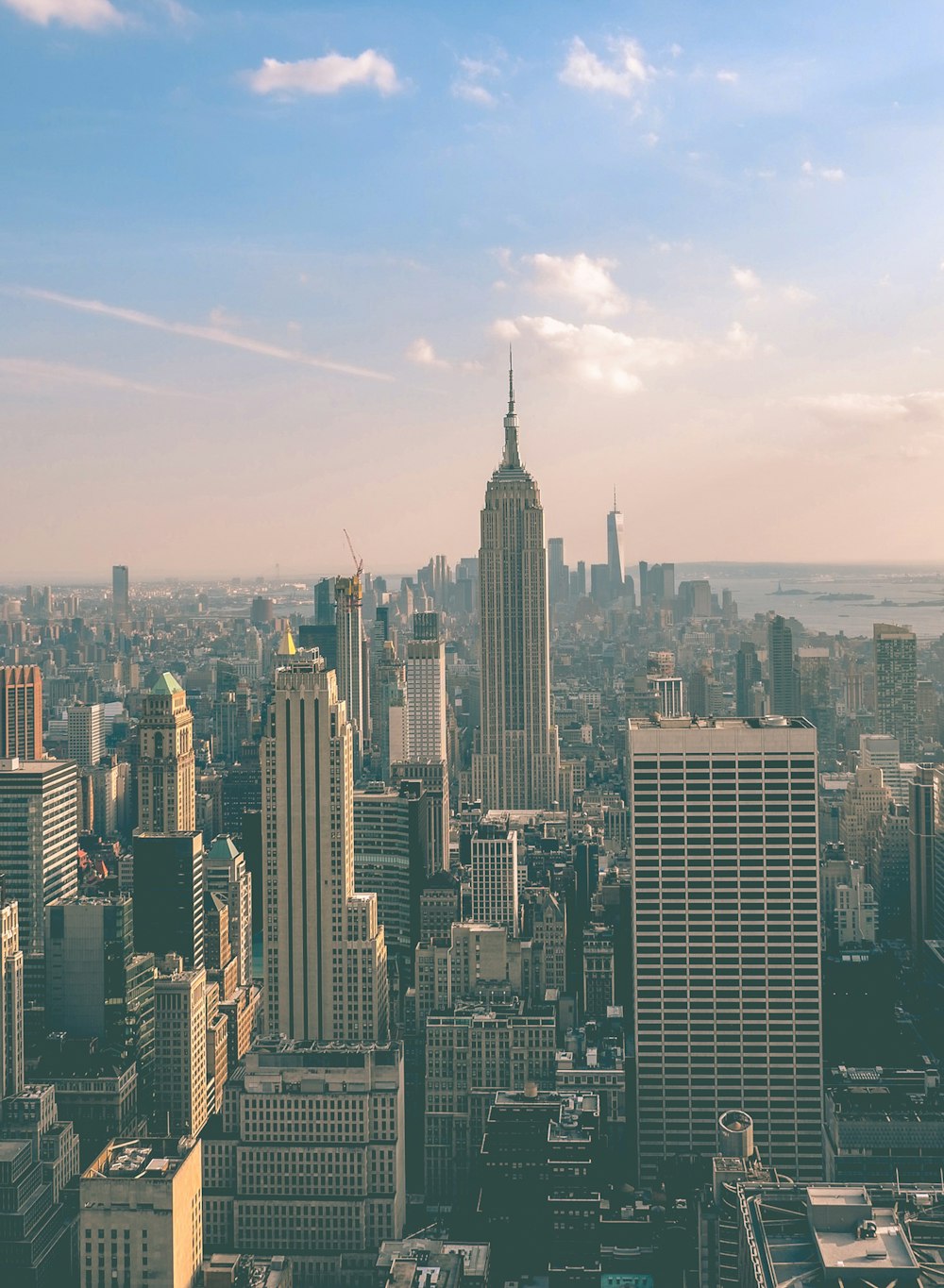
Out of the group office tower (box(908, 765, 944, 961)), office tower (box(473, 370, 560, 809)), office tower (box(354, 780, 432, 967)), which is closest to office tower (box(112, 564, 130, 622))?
office tower (box(354, 780, 432, 967))

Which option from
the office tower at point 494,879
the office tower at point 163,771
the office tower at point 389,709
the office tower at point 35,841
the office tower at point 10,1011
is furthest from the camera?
the office tower at point 389,709

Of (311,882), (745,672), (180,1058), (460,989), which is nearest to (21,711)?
(180,1058)

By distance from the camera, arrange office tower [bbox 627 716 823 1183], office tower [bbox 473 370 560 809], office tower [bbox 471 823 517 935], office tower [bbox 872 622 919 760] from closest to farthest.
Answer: office tower [bbox 627 716 823 1183] → office tower [bbox 872 622 919 760] → office tower [bbox 471 823 517 935] → office tower [bbox 473 370 560 809]

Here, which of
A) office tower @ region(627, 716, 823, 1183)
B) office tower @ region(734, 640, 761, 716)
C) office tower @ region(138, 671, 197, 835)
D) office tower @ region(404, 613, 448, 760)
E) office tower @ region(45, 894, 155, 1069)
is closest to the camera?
office tower @ region(627, 716, 823, 1183)

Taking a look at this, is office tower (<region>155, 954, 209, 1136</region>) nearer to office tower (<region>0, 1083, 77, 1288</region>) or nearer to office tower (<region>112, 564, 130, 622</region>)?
office tower (<region>0, 1083, 77, 1288</region>)

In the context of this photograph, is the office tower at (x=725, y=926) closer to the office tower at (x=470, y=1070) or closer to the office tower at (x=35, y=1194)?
the office tower at (x=470, y=1070)

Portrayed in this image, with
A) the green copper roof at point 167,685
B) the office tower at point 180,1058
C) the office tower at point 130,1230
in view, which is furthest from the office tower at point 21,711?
the office tower at point 130,1230
